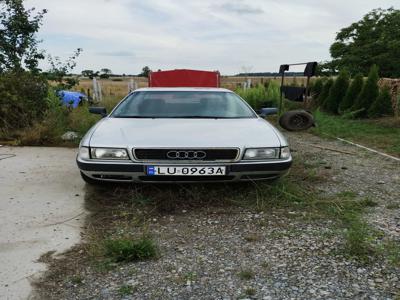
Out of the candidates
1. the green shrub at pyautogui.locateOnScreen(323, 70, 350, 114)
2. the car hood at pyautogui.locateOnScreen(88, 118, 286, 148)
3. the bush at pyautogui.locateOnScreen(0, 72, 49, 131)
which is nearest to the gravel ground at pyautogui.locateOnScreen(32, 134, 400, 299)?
the car hood at pyautogui.locateOnScreen(88, 118, 286, 148)

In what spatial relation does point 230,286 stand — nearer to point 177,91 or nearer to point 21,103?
point 177,91

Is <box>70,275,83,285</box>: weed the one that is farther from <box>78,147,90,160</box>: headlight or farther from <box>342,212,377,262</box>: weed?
<box>342,212,377,262</box>: weed

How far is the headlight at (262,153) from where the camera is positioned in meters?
3.89

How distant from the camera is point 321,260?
2.93m

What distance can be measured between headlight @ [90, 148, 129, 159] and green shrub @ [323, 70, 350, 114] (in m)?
11.9

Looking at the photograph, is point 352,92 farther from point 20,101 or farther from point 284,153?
point 284,153

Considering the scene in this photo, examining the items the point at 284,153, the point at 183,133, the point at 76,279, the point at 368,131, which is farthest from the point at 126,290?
the point at 368,131

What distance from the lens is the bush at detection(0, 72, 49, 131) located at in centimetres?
761

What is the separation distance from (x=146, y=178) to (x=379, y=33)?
1315 inches

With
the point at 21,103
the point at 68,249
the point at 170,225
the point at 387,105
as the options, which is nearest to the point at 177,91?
the point at 170,225

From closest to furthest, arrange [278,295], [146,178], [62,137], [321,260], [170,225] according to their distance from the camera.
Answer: [278,295], [321,260], [170,225], [146,178], [62,137]

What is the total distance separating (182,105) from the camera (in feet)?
16.8

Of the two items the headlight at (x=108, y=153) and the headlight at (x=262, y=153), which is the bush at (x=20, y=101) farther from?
the headlight at (x=262, y=153)

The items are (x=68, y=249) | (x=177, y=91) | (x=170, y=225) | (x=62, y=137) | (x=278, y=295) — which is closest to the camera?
(x=278, y=295)
